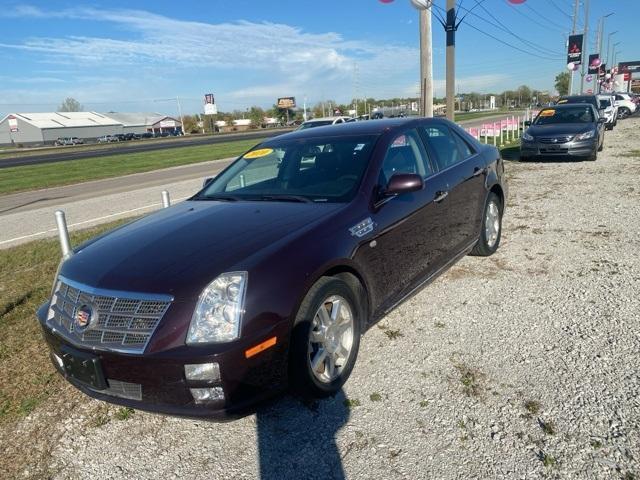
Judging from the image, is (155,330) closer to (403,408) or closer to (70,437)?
(70,437)

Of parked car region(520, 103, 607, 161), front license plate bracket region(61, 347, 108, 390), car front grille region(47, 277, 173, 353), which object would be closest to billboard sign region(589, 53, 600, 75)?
parked car region(520, 103, 607, 161)

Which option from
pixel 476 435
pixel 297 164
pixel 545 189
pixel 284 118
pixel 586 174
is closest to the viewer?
pixel 476 435

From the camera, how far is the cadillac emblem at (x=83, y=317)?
263 cm

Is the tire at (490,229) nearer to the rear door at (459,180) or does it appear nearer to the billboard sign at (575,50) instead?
the rear door at (459,180)

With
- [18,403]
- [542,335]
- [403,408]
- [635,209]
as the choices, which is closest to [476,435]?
[403,408]

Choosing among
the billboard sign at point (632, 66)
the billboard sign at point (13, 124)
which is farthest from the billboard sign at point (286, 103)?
the billboard sign at point (632, 66)

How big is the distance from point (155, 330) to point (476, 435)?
70.8 inches

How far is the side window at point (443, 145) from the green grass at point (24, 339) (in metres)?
3.64

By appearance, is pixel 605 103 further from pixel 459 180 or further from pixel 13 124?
pixel 13 124

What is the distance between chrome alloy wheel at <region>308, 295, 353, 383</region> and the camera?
2.89m

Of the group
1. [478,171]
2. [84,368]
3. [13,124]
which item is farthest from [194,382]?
[13,124]

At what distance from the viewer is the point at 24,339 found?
13.6 feet

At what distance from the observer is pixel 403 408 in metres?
2.90

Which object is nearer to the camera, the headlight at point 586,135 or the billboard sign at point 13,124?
the headlight at point 586,135
